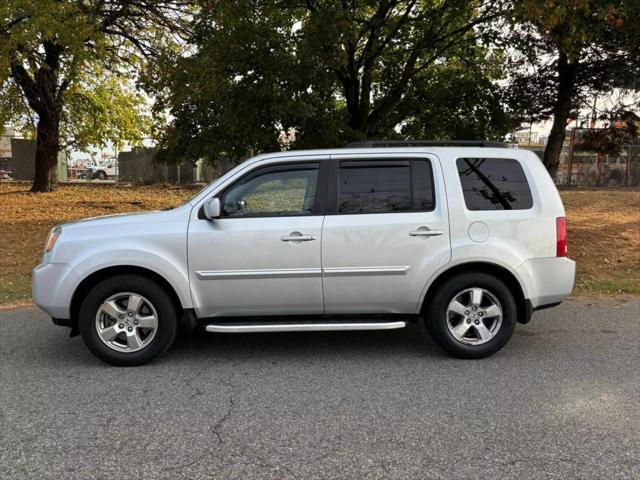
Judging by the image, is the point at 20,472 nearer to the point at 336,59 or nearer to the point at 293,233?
the point at 293,233

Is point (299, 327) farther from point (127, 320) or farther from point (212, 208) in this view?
point (127, 320)

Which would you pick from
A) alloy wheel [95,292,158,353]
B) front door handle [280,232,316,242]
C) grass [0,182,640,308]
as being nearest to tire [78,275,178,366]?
alloy wheel [95,292,158,353]

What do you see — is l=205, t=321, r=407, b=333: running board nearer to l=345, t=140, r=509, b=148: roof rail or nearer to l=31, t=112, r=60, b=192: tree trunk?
l=345, t=140, r=509, b=148: roof rail

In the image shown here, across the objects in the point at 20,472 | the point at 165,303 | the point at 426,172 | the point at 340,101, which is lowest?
the point at 20,472

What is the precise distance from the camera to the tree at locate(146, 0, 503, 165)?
8.47 metres

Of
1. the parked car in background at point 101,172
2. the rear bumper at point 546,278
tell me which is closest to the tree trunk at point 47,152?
the parked car in background at point 101,172

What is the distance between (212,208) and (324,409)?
185 cm

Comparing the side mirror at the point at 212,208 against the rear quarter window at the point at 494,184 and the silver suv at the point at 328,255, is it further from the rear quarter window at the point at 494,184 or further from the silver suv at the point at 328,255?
the rear quarter window at the point at 494,184

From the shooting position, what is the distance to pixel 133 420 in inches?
147

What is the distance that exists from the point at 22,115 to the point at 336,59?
16.2 metres

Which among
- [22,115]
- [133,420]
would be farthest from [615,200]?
[22,115]

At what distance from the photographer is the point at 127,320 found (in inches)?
188

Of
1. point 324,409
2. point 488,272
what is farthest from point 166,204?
point 324,409

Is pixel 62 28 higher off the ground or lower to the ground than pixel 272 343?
higher
